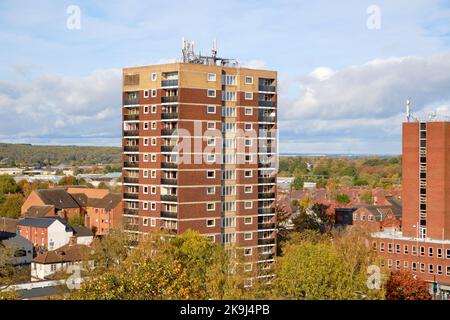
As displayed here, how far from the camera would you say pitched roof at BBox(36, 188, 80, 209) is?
108188 millimetres

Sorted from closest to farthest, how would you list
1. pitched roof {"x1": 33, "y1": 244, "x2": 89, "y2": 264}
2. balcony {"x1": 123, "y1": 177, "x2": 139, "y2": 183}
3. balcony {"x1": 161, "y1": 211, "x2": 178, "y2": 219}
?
balcony {"x1": 161, "y1": 211, "x2": 178, "y2": 219}
balcony {"x1": 123, "y1": 177, "x2": 139, "y2": 183}
pitched roof {"x1": 33, "y1": 244, "x2": 89, "y2": 264}

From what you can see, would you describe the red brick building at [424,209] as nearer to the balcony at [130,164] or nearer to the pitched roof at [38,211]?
the balcony at [130,164]

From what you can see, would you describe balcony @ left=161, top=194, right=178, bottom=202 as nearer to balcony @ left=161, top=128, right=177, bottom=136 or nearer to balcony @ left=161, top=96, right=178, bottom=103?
balcony @ left=161, top=128, right=177, bottom=136

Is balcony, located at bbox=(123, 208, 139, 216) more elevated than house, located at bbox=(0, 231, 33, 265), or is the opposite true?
balcony, located at bbox=(123, 208, 139, 216)

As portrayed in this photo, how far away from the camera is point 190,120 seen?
5706 centimetres

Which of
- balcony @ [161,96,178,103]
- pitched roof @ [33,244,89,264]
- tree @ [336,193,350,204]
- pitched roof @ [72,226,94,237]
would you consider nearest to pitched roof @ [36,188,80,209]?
pitched roof @ [72,226,94,237]

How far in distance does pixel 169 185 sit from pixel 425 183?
85.8ft

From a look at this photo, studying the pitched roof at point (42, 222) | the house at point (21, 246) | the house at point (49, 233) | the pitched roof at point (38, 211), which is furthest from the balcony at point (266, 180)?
the pitched roof at point (38, 211)

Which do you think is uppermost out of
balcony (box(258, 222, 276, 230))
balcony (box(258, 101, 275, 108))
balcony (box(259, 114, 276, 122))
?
balcony (box(258, 101, 275, 108))

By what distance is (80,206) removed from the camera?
108938 mm

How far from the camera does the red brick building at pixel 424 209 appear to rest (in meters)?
63.4

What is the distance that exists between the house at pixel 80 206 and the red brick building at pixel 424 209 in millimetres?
47376

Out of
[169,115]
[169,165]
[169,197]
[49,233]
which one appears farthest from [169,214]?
[49,233]
